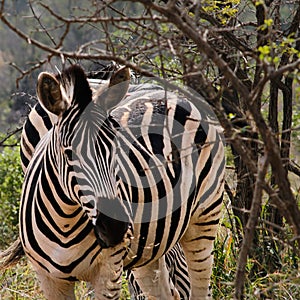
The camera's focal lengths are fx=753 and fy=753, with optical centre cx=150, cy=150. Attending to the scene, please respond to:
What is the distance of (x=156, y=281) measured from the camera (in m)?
5.51

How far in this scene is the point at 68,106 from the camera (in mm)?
4035

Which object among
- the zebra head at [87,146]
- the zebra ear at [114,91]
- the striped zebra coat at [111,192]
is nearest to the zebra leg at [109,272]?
the striped zebra coat at [111,192]

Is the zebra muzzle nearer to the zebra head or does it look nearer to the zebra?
the zebra head

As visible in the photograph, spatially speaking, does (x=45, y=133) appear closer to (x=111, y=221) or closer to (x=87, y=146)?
(x=87, y=146)

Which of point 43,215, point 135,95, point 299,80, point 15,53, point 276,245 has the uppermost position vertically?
point 15,53

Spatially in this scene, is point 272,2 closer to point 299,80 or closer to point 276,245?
point 276,245

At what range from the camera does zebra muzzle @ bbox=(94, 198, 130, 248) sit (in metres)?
3.68

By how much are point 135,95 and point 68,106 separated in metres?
1.20

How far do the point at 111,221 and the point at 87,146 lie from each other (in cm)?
44

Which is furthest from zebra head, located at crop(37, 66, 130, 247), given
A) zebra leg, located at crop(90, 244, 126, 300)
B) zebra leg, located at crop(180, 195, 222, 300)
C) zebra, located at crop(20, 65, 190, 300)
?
zebra leg, located at crop(180, 195, 222, 300)

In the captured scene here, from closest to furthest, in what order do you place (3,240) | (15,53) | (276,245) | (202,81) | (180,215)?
(202,81)
(180,215)
(276,245)
(3,240)
(15,53)

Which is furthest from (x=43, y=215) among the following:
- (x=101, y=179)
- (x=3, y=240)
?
(x=3, y=240)

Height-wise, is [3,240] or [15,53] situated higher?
[15,53]

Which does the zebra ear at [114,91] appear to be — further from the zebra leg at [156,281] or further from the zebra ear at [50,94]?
the zebra leg at [156,281]
